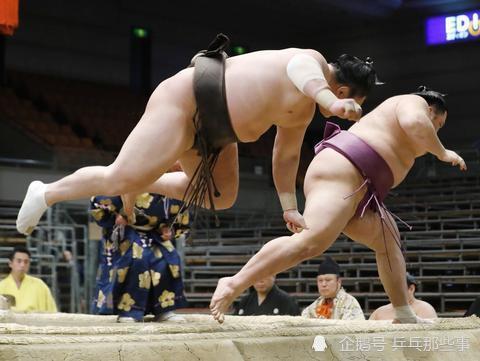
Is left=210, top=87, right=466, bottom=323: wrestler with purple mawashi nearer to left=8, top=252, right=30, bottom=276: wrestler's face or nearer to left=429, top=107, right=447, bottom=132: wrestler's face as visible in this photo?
left=429, top=107, right=447, bottom=132: wrestler's face

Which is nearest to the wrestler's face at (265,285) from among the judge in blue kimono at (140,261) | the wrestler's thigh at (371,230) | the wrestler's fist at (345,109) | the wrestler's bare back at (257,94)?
the judge in blue kimono at (140,261)

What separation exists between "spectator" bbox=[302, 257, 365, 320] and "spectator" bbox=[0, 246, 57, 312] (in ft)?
5.43

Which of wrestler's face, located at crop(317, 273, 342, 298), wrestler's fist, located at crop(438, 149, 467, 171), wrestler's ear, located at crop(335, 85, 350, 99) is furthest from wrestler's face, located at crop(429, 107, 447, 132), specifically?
wrestler's face, located at crop(317, 273, 342, 298)

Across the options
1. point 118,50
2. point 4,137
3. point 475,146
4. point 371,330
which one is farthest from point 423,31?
point 371,330

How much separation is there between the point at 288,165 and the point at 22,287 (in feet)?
9.09

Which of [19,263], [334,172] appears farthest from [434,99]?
[19,263]

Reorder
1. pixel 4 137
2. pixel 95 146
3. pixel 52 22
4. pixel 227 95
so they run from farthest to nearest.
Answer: pixel 52 22
pixel 95 146
pixel 4 137
pixel 227 95

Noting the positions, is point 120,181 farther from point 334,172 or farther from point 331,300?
point 331,300

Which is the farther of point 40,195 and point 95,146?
point 95,146

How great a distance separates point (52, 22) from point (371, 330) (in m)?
9.38

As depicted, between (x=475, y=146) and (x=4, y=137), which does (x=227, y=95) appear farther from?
(x=475, y=146)

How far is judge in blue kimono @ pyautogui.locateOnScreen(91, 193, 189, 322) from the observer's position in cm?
348

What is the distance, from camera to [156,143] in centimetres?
241

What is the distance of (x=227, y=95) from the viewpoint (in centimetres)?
246
